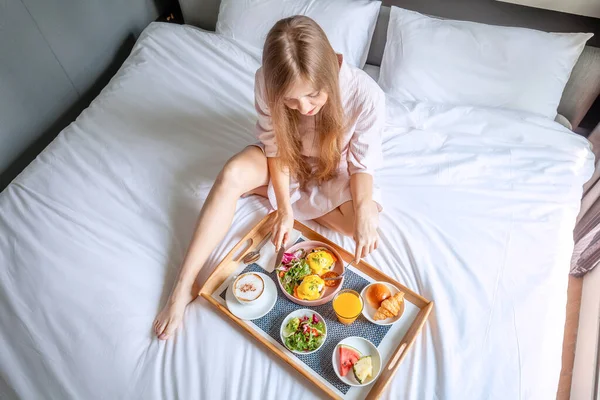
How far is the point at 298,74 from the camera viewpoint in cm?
87

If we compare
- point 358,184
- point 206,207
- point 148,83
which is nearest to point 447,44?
point 358,184

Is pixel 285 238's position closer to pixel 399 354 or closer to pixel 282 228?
pixel 282 228

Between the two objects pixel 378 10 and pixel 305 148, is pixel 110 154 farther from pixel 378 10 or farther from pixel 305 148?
pixel 378 10

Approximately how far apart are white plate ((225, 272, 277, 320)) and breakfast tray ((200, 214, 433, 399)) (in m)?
0.01

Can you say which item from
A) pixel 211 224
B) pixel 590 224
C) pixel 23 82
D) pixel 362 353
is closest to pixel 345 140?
pixel 211 224

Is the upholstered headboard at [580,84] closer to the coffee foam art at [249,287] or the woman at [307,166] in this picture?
the woman at [307,166]

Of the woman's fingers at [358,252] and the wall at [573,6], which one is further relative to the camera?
the wall at [573,6]

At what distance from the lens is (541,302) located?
104cm

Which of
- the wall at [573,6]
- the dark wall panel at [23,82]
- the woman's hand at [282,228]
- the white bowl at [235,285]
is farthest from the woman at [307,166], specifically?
the dark wall panel at [23,82]

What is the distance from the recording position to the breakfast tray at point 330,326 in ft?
3.05

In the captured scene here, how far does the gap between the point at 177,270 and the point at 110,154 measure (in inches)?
19.9

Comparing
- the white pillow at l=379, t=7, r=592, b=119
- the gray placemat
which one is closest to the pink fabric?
the white pillow at l=379, t=7, r=592, b=119

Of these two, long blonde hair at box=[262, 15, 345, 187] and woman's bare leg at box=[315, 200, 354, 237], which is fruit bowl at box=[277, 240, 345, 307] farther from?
long blonde hair at box=[262, 15, 345, 187]

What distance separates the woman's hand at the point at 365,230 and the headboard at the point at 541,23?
0.81 meters
